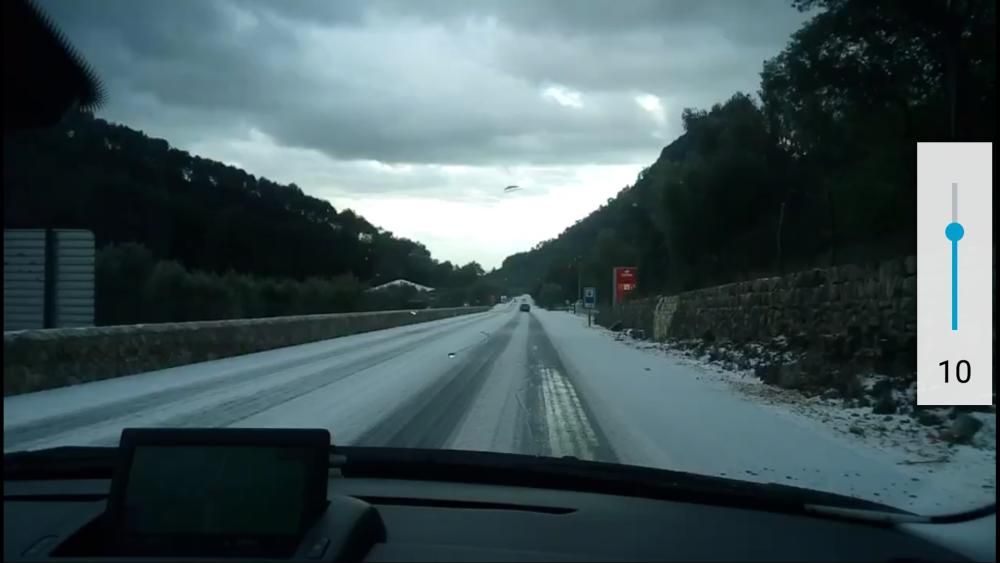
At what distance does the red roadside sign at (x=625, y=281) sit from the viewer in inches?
2450

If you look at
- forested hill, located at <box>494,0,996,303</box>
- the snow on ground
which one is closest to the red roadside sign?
forested hill, located at <box>494,0,996,303</box>

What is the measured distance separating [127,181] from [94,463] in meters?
10.6

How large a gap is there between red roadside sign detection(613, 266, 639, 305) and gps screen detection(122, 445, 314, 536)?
59.3 metres

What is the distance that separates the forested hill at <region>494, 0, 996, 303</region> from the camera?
16.5 meters

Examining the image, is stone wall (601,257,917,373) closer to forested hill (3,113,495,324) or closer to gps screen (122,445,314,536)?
forested hill (3,113,495,324)

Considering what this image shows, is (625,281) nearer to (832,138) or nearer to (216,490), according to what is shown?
(832,138)

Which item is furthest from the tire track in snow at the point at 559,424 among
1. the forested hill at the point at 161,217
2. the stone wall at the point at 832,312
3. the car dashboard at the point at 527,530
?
the forested hill at the point at 161,217

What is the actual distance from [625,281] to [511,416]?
5195 centimetres

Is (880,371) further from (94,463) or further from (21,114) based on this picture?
(21,114)

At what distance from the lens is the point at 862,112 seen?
20250mm

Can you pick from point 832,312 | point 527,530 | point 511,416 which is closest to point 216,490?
point 527,530

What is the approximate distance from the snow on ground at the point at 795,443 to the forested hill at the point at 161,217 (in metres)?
5.85

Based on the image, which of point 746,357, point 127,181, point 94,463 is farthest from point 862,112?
point 94,463

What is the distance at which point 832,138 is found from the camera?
24000 mm
